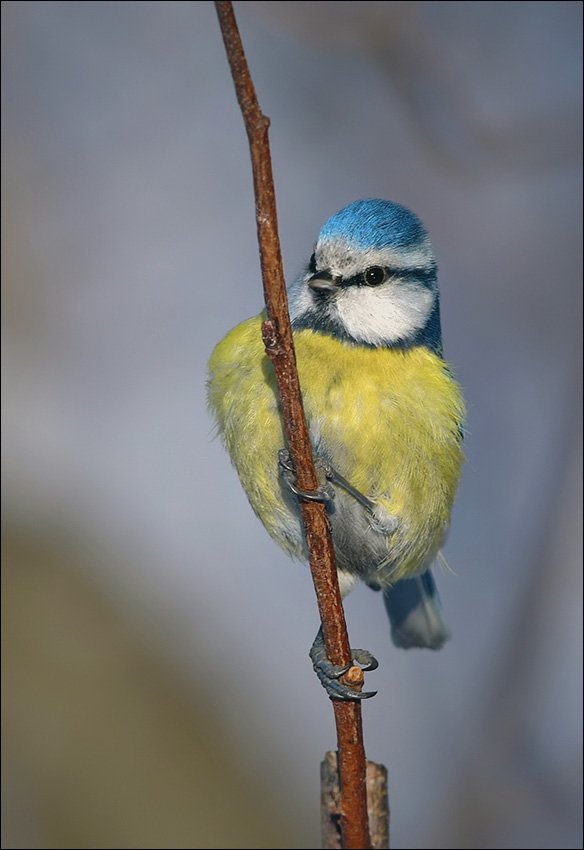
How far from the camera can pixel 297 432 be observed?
60.1 inches

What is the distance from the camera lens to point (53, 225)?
162 inches

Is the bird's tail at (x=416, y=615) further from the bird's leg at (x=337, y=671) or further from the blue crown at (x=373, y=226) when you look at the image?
the blue crown at (x=373, y=226)

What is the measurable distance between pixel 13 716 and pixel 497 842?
184cm

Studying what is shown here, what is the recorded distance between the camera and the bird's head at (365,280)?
216 centimetres

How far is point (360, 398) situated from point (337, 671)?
64cm

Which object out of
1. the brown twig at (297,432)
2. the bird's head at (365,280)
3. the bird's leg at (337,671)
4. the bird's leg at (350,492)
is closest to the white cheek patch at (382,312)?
the bird's head at (365,280)

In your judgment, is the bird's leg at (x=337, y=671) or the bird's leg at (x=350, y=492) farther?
the bird's leg at (x=350, y=492)

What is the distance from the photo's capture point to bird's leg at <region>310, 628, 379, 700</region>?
1.76 metres

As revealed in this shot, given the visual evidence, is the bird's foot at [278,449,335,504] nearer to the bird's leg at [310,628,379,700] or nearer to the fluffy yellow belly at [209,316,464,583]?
the fluffy yellow belly at [209,316,464,583]

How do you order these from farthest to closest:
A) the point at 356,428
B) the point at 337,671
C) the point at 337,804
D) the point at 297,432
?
the point at 356,428 → the point at 337,804 → the point at 337,671 → the point at 297,432

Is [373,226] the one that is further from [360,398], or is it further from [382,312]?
[360,398]

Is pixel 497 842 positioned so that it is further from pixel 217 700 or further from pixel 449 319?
pixel 449 319

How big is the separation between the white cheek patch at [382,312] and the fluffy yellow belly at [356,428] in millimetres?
42

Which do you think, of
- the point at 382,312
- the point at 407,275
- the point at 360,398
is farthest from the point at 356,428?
the point at 407,275
